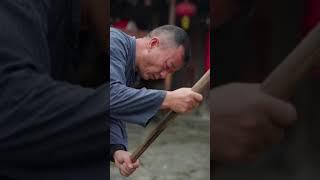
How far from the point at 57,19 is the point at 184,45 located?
34 centimetres

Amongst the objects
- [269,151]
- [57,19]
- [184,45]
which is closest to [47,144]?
[57,19]

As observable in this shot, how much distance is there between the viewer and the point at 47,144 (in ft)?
4.54

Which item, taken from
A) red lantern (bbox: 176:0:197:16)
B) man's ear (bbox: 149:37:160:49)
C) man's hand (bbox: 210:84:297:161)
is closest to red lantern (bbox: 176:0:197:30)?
red lantern (bbox: 176:0:197:16)

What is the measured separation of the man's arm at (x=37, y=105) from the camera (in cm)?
133

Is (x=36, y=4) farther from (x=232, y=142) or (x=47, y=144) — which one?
(x=232, y=142)

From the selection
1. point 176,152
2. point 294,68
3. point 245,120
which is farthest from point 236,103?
point 176,152

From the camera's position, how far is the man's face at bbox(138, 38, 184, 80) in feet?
4.29

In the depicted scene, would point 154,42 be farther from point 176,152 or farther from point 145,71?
point 176,152

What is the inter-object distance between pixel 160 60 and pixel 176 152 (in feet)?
2.48

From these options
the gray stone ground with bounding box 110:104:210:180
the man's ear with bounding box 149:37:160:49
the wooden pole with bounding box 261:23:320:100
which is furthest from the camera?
the gray stone ground with bounding box 110:104:210:180

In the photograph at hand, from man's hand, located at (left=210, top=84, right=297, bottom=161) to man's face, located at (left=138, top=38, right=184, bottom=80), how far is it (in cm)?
12

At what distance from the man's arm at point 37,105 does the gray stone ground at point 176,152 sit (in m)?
0.11

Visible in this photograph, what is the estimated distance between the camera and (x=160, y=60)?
4.33 ft

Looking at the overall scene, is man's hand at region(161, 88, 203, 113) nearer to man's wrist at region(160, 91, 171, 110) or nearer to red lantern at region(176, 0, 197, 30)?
man's wrist at region(160, 91, 171, 110)
